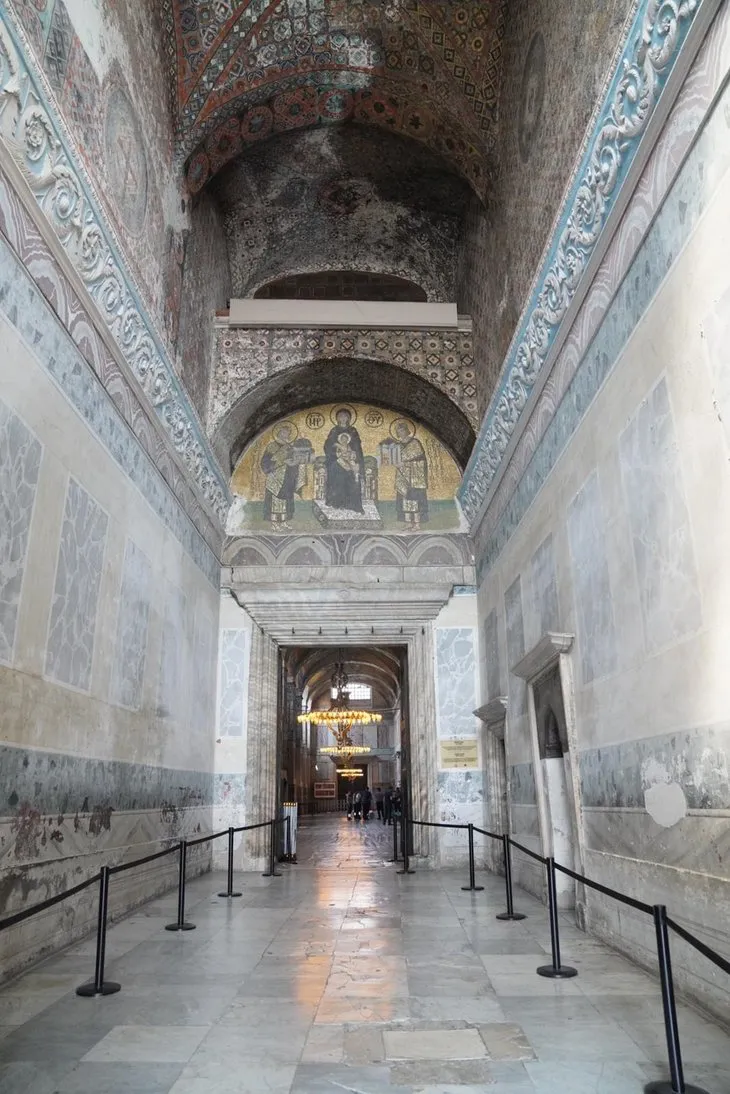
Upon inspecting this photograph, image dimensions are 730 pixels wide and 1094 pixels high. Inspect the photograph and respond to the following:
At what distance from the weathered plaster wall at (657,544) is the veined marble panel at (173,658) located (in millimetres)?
3815

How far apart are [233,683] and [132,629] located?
12.0ft

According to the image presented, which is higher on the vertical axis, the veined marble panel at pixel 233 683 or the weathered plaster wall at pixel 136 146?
the weathered plaster wall at pixel 136 146

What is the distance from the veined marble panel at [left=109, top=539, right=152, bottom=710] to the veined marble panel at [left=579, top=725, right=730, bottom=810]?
12.0ft

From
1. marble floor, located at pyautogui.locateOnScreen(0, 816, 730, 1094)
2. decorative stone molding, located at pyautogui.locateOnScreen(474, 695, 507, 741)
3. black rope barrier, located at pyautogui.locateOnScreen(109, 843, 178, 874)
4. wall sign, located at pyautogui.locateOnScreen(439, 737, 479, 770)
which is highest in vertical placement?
decorative stone molding, located at pyautogui.locateOnScreen(474, 695, 507, 741)

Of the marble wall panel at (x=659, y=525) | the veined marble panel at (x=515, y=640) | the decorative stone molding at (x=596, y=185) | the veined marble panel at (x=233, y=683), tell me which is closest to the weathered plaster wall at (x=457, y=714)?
the veined marble panel at (x=515, y=640)

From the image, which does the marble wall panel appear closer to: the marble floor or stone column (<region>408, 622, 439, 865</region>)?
the marble floor

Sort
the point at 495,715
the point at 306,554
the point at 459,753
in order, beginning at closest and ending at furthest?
1. the point at 495,715
2. the point at 459,753
3. the point at 306,554

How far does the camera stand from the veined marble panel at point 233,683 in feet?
32.2

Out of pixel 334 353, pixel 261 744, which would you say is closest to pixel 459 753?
pixel 261 744

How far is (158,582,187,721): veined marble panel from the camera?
744cm

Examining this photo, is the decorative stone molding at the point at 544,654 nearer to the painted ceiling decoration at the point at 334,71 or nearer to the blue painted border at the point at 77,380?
the blue painted border at the point at 77,380

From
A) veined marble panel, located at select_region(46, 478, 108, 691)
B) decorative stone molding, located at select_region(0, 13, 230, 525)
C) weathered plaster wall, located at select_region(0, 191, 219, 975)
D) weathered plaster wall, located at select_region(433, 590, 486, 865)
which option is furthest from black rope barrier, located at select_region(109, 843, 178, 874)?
weathered plaster wall, located at select_region(433, 590, 486, 865)

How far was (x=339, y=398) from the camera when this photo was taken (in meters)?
10.8

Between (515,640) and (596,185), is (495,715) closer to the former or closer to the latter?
(515,640)
